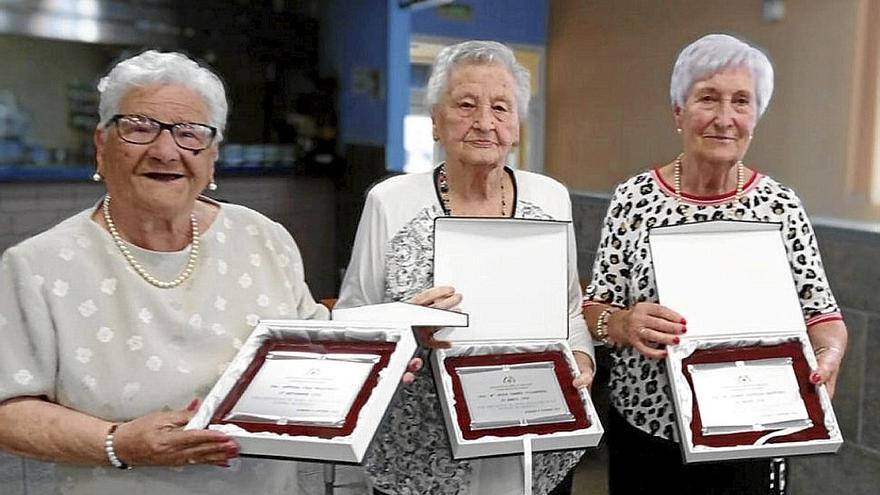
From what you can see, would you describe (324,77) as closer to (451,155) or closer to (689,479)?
(451,155)

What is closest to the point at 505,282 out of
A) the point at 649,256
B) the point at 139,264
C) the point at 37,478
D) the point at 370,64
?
the point at 649,256

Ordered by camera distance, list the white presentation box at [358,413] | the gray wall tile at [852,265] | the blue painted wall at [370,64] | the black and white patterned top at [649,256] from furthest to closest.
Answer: the blue painted wall at [370,64] < the gray wall tile at [852,265] < the black and white patterned top at [649,256] < the white presentation box at [358,413]

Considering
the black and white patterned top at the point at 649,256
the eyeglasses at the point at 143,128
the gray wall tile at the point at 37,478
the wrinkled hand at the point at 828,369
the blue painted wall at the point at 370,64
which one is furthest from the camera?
the blue painted wall at the point at 370,64

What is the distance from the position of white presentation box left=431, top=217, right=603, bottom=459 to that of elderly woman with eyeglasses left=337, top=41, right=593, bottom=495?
0.08 m

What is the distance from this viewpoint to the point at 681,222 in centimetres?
138

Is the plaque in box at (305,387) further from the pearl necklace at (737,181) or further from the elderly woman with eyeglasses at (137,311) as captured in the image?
the pearl necklace at (737,181)

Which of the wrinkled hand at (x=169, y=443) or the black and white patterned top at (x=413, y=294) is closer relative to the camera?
the wrinkled hand at (x=169, y=443)

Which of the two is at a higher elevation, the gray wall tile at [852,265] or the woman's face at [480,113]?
the woman's face at [480,113]

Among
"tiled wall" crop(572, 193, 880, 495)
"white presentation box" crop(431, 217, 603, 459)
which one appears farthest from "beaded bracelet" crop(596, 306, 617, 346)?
"tiled wall" crop(572, 193, 880, 495)

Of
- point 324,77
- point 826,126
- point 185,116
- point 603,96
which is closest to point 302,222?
point 324,77

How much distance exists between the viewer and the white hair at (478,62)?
141cm

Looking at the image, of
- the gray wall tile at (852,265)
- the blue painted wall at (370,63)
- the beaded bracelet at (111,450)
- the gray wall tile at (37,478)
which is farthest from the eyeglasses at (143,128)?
the blue painted wall at (370,63)

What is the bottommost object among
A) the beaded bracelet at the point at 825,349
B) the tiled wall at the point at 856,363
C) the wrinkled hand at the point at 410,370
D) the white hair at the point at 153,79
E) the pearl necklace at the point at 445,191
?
the tiled wall at the point at 856,363

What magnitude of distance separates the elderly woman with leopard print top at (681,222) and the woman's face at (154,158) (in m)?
0.80
